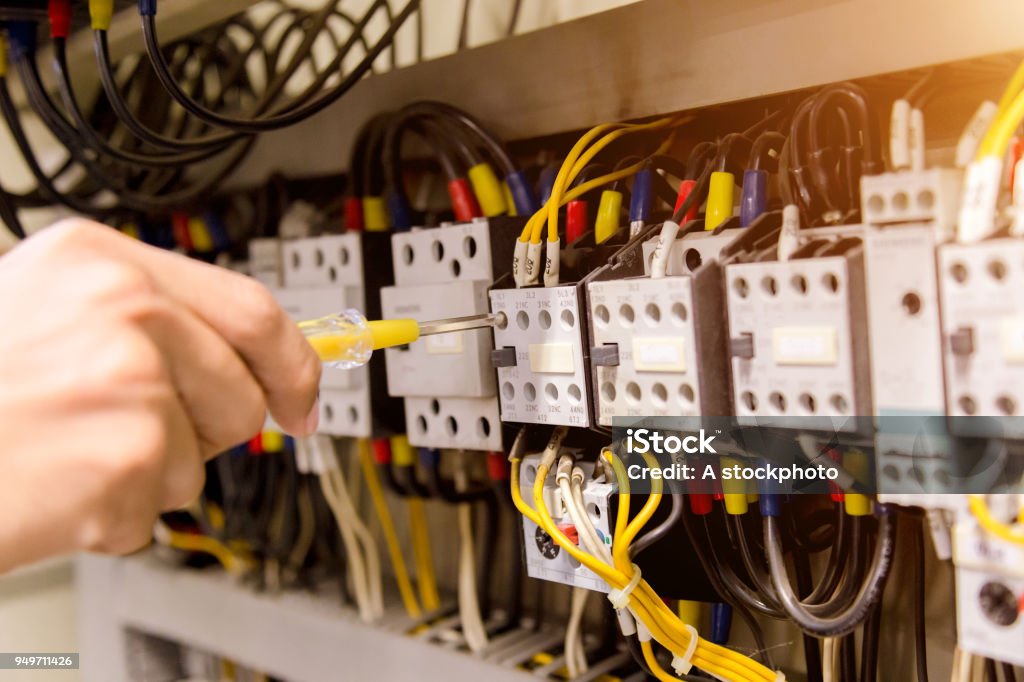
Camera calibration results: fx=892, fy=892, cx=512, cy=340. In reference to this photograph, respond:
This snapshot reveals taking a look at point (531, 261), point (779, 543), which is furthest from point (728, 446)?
point (531, 261)

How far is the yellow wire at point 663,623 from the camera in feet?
2.36

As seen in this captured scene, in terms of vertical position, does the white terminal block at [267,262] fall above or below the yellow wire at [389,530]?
above

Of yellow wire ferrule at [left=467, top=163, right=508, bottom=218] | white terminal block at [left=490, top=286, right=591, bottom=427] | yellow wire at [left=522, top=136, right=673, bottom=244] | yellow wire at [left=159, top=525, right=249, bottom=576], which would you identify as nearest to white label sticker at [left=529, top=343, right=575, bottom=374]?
white terminal block at [left=490, top=286, right=591, bottom=427]

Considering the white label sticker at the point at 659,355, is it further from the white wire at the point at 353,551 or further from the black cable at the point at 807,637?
the white wire at the point at 353,551

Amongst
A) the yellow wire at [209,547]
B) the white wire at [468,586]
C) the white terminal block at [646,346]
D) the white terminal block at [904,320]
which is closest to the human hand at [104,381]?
the white terminal block at [646,346]

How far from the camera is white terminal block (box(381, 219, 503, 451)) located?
0.85 m

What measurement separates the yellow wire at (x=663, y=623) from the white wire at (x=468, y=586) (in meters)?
0.34

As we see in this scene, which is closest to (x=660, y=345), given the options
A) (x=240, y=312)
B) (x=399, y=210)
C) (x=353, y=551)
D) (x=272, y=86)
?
(x=240, y=312)

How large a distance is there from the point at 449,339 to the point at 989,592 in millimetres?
495

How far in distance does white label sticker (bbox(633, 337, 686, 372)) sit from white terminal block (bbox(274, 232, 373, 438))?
41 cm

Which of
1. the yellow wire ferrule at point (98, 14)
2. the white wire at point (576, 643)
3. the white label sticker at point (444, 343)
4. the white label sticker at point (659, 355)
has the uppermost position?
the yellow wire ferrule at point (98, 14)

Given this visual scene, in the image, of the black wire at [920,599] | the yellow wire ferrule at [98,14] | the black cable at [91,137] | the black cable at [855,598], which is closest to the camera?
the black cable at [855,598]

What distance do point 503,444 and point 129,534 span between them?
433 millimetres

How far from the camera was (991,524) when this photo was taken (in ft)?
1.84
